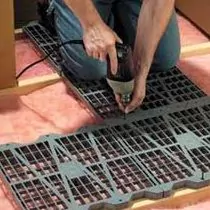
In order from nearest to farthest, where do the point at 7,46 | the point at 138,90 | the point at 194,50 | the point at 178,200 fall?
the point at 178,200 → the point at 138,90 → the point at 7,46 → the point at 194,50

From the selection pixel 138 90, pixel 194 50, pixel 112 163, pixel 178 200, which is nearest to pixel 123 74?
pixel 138 90

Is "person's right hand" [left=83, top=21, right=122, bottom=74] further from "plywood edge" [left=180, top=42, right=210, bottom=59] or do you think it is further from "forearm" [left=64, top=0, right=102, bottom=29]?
"plywood edge" [left=180, top=42, right=210, bottom=59]

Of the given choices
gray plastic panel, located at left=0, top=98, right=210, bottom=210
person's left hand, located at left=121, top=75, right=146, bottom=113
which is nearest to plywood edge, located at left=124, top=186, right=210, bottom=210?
gray plastic panel, located at left=0, top=98, right=210, bottom=210

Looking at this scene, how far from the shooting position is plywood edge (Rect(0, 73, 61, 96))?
1884mm

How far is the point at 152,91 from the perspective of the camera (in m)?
1.87

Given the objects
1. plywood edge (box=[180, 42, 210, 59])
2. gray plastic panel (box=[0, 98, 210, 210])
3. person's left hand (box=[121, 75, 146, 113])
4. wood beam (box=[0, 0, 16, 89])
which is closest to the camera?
gray plastic panel (box=[0, 98, 210, 210])

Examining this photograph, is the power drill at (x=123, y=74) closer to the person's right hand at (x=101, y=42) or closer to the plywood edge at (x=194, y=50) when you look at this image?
the person's right hand at (x=101, y=42)

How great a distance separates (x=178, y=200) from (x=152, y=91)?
0.42 m

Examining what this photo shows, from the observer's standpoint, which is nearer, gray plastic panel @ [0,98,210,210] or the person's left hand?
gray plastic panel @ [0,98,210,210]

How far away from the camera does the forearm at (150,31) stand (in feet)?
5.46

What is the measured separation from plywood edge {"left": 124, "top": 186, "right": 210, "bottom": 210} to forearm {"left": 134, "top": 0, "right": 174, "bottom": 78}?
1.00 ft

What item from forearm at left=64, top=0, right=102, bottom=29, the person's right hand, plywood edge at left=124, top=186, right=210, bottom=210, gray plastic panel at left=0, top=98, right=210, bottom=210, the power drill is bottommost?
plywood edge at left=124, top=186, right=210, bottom=210

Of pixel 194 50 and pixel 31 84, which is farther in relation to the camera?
pixel 194 50

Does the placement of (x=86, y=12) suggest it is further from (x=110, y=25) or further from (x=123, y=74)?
(x=110, y=25)
